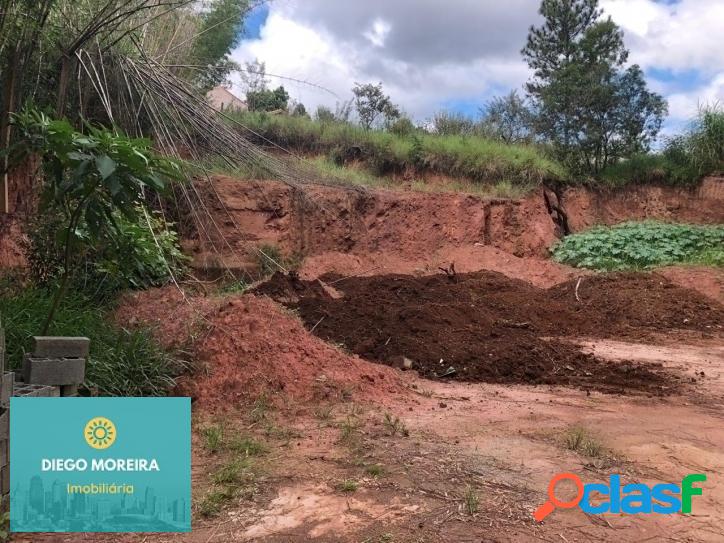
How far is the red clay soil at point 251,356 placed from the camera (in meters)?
5.18

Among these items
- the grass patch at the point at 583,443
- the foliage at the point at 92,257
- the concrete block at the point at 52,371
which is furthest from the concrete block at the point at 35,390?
the grass patch at the point at 583,443

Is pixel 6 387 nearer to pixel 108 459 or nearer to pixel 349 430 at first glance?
pixel 108 459

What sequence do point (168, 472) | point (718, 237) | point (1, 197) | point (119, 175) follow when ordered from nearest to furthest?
point (168, 472)
point (119, 175)
point (1, 197)
point (718, 237)

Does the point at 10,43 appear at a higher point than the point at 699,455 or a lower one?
higher

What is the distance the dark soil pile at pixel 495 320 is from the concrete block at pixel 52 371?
148 inches

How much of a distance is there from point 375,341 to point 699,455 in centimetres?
384

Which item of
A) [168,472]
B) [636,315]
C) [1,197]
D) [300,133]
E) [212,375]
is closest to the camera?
[168,472]

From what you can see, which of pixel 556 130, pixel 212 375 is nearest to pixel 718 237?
pixel 556 130

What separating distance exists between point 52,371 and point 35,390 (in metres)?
0.20

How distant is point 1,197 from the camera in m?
6.82

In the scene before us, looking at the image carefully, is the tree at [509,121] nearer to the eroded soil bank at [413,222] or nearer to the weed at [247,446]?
the eroded soil bank at [413,222]

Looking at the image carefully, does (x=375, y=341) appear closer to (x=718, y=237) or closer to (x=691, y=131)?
(x=718, y=237)

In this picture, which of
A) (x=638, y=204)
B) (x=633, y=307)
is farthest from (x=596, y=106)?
(x=633, y=307)

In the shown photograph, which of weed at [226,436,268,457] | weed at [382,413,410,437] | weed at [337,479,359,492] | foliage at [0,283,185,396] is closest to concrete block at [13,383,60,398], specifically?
foliage at [0,283,185,396]
